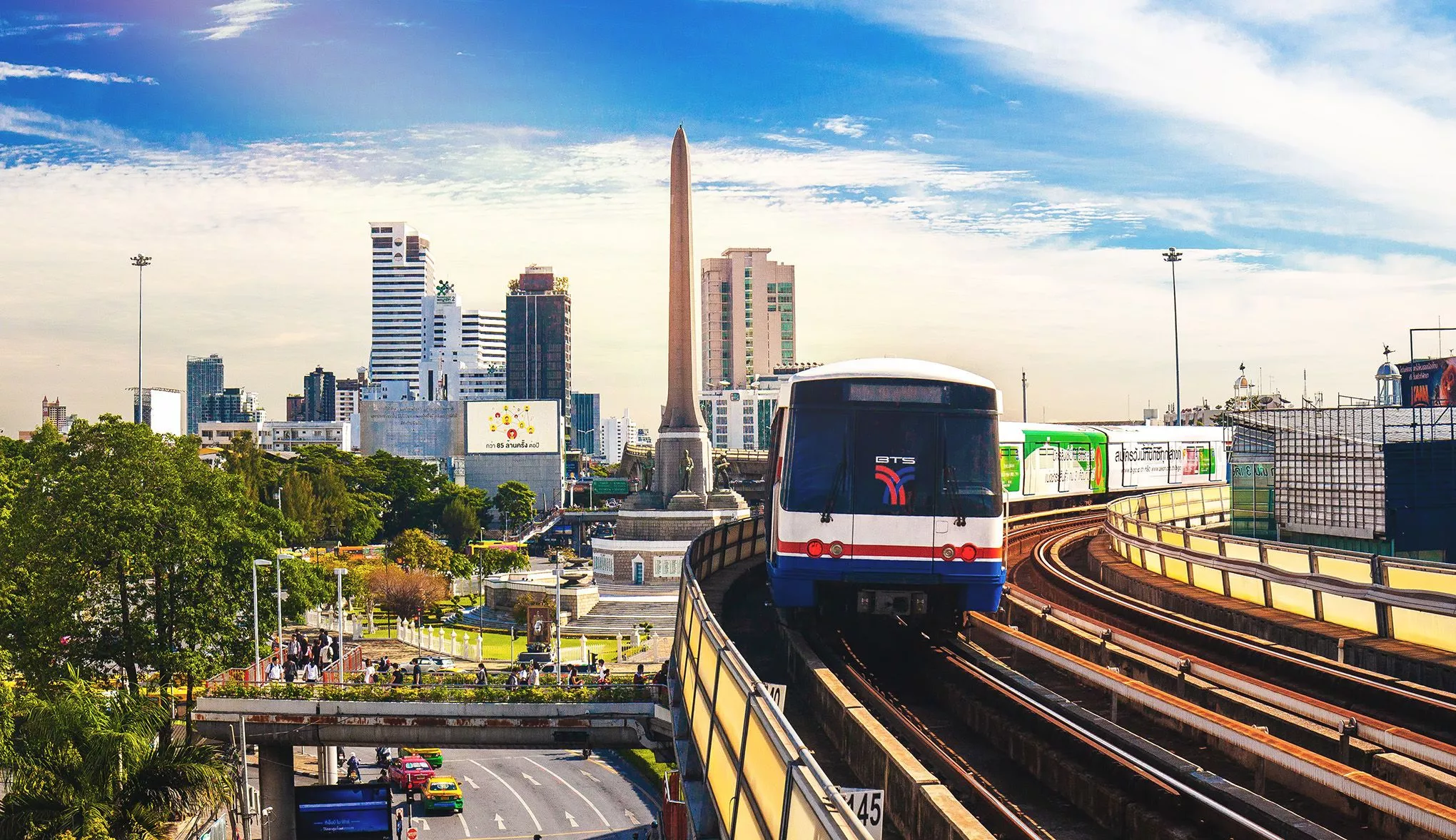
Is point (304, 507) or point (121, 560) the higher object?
point (121, 560)

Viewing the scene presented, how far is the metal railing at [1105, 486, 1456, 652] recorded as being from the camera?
1588 centimetres

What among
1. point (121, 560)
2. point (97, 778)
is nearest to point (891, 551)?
point (97, 778)

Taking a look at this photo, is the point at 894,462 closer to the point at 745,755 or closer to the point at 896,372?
the point at 896,372

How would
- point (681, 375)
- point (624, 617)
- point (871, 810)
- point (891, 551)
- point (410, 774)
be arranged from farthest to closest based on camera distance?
point (681, 375), point (624, 617), point (410, 774), point (891, 551), point (871, 810)

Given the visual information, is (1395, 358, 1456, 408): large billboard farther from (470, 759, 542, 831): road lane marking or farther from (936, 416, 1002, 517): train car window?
(936, 416, 1002, 517): train car window

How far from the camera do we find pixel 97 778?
766 inches

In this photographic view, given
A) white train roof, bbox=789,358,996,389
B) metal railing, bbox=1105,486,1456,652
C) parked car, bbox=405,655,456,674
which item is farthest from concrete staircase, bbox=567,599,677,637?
white train roof, bbox=789,358,996,389

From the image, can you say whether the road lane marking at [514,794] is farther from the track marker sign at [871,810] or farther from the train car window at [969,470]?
the track marker sign at [871,810]

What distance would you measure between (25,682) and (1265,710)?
28099mm

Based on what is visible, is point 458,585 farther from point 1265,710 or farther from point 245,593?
point 1265,710

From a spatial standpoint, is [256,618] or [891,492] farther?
[256,618]

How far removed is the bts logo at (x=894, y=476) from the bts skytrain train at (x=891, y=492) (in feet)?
0.04

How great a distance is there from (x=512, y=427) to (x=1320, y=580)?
5005 inches

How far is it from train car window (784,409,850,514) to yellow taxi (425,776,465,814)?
28.5 m
